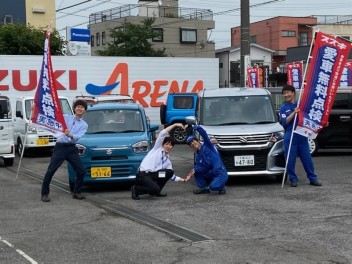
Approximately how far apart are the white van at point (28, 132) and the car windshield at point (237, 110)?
6819 millimetres

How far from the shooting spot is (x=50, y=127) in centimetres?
1025

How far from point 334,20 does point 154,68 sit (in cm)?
3627

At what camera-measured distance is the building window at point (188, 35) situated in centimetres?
5620

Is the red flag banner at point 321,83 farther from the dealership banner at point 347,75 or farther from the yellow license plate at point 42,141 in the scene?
the dealership banner at point 347,75

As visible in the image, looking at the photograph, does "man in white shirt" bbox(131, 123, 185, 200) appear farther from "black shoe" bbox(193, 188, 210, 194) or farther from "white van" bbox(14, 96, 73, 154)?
"white van" bbox(14, 96, 73, 154)

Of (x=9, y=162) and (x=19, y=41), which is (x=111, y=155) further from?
(x=19, y=41)

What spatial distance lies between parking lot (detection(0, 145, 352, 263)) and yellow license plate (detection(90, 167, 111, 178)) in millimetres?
372

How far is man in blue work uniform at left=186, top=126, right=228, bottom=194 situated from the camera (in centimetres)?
978

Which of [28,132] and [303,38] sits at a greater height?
[303,38]

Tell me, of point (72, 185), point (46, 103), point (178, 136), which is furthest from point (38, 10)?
point (72, 185)

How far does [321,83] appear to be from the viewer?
10.5 meters

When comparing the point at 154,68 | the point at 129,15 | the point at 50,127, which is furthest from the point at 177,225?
the point at 129,15

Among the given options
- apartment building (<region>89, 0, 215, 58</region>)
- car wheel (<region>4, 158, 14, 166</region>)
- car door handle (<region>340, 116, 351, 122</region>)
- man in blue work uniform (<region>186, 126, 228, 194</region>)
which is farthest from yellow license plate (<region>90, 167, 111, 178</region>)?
apartment building (<region>89, 0, 215, 58</region>)

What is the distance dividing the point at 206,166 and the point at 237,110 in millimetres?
2145
